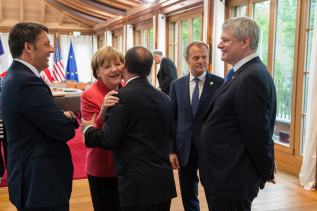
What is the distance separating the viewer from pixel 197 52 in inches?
113

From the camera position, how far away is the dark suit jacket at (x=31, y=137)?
163 centimetres

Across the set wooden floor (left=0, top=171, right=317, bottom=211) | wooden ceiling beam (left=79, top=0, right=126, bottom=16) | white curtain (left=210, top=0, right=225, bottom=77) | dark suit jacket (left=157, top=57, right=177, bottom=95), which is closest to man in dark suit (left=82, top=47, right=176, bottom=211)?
wooden floor (left=0, top=171, right=317, bottom=211)

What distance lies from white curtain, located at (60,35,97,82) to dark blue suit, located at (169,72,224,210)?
609 inches

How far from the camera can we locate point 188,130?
2666 mm

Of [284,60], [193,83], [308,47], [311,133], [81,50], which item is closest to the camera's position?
[193,83]

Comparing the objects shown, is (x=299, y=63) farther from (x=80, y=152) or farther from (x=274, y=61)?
(x=80, y=152)

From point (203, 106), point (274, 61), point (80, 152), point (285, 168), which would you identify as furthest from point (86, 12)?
point (203, 106)

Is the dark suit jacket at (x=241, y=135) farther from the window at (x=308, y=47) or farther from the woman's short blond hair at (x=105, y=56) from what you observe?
the window at (x=308, y=47)

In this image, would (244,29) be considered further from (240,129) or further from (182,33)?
(182,33)

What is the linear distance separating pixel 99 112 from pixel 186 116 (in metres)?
0.88

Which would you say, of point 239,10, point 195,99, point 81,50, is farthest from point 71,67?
point 195,99

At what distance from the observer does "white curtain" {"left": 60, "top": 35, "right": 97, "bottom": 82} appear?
17341 mm

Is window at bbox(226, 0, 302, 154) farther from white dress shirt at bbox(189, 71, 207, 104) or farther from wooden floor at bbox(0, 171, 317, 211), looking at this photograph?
white dress shirt at bbox(189, 71, 207, 104)

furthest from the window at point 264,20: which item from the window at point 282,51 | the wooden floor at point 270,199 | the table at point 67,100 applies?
the table at point 67,100
